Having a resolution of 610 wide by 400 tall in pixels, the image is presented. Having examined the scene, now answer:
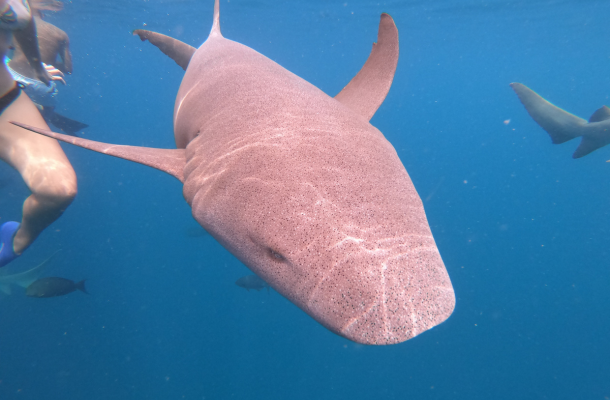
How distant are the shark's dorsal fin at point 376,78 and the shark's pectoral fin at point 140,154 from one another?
181cm

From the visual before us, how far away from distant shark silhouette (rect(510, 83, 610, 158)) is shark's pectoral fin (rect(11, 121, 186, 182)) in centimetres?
1059

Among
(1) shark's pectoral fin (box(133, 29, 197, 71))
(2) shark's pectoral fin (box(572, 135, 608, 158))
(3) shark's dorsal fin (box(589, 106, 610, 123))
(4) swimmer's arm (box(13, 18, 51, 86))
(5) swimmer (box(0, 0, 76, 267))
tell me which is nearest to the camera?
(5) swimmer (box(0, 0, 76, 267))

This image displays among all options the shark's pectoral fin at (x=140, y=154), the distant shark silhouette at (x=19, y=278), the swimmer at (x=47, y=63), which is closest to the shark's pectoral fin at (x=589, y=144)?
the shark's pectoral fin at (x=140, y=154)

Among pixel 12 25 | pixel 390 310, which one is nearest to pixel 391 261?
pixel 390 310

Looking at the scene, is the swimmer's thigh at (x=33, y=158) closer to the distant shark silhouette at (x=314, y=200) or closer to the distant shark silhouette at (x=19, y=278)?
the distant shark silhouette at (x=314, y=200)

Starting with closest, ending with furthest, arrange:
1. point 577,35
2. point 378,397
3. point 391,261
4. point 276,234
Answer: point 391,261, point 276,234, point 378,397, point 577,35

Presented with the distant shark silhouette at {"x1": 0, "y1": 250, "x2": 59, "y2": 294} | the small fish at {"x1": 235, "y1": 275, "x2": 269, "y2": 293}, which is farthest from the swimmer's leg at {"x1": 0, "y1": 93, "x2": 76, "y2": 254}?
the distant shark silhouette at {"x1": 0, "y1": 250, "x2": 59, "y2": 294}

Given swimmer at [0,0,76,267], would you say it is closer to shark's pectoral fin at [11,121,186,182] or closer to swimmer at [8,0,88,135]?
swimmer at [8,0,88,135]

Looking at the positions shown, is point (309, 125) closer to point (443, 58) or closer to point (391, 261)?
point (391, 261)

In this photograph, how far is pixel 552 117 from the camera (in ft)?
28.9

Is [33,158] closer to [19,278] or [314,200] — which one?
[314,200]

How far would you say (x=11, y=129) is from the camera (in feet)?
12.8

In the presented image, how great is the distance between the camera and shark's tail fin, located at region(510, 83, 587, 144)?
8656 mm

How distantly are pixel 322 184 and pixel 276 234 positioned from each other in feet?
1.36
